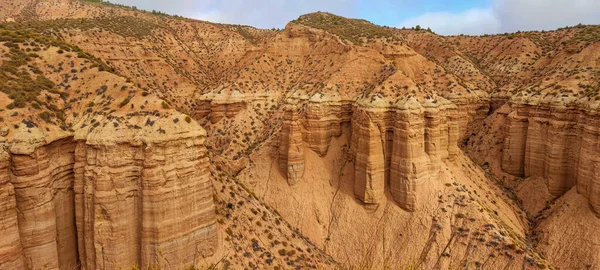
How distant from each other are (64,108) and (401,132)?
1036 inches

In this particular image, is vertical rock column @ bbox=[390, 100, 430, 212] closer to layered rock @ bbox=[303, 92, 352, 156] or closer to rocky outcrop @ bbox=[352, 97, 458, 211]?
rocky outcrop @ bbox=[352, 97, 458, 211]

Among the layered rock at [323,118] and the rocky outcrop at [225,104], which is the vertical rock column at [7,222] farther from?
the rocky outcrop at [225,104]

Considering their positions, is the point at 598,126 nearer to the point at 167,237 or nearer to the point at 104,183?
the point at 167,237

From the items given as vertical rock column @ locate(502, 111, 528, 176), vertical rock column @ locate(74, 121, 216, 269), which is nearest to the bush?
vertical rock column @ locate(74, 121, 216, 269)

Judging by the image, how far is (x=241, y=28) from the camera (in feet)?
283

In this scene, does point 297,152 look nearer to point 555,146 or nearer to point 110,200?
point 110,200

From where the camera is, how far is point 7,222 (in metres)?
18.9

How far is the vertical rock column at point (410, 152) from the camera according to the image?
112 feet

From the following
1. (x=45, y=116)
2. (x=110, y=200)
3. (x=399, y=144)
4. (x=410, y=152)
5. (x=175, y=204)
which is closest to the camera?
(x=110, y=200)

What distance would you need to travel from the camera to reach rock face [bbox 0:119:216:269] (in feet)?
67.2

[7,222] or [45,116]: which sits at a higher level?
[45,116]

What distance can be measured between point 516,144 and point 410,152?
18.3m

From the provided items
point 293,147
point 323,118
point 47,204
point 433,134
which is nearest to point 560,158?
point 433,134

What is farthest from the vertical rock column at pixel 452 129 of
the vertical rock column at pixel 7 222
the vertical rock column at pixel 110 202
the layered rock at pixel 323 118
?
the vertical rock column at pixel 7 222
